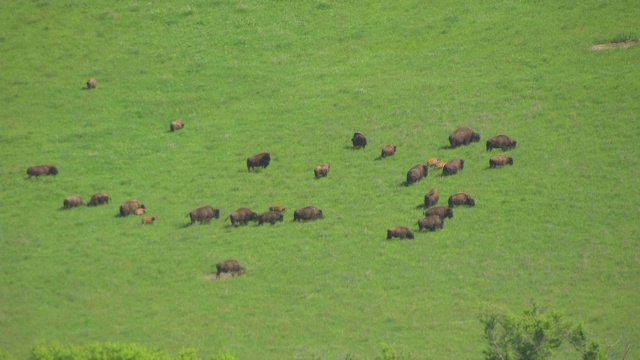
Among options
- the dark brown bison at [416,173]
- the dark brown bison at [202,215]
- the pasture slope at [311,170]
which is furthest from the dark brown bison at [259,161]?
the dark brown bison at [416,173]

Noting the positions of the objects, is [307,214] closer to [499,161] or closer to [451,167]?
[451,167]

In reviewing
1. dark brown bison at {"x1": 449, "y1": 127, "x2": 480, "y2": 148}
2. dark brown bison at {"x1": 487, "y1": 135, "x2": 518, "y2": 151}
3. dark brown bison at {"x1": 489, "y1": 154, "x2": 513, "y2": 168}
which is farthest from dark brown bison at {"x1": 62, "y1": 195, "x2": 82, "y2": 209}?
dark brown bison at {"x1": 487, "y1": 135, "x2": 518, "y2": 151}

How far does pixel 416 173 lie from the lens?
153ft

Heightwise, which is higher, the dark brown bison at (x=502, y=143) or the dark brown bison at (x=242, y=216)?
the dark brown bison at (x=502, y=143)

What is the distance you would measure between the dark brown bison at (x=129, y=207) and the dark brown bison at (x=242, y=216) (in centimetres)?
445

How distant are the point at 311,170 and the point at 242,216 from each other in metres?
5.60

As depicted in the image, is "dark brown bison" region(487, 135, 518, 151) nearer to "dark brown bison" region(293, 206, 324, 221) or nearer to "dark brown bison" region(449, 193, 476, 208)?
"dark brown bison" region(449, 193, 476, 208)

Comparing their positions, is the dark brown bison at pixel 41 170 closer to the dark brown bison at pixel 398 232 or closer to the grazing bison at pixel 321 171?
the grazing bison at pixel 321 171

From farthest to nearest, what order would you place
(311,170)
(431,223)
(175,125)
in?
1. (175,125)
2. (311,170)
3. (431,223)

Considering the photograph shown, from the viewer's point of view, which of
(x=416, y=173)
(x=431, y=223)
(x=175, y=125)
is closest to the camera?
(x=431, y=223)

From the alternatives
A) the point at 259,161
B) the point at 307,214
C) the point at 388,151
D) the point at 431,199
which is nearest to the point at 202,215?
the point at 307,214

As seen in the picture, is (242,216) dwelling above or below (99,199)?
above

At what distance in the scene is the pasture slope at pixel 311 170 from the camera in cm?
3791

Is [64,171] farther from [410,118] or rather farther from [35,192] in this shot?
[410,118]
